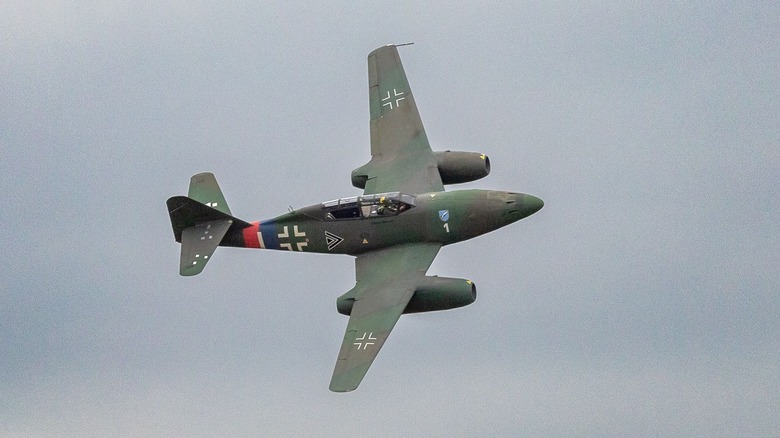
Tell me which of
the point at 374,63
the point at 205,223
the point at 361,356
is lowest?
the point at 361,356

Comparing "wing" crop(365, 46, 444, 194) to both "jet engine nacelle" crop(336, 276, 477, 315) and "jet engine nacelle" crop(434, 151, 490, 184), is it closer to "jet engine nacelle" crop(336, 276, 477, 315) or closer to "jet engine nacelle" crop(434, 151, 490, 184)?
"jet engine nacelle" crop(434, 151, 490, 184)

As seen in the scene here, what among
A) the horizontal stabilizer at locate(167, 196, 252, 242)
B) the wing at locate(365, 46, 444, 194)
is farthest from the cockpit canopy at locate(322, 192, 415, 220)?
the horizontal stabilizer at locate(167, 196, 252, 242)

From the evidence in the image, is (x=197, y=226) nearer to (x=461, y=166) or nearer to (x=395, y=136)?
(x=395, y=136)

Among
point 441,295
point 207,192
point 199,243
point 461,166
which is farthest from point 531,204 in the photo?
point 207,192

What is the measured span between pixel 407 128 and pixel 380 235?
7.28 m

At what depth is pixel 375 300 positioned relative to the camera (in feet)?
204

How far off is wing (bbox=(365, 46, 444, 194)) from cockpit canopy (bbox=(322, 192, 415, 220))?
2102mm

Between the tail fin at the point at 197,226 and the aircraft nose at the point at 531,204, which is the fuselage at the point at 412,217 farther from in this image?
the tail fin at the point at 197,226

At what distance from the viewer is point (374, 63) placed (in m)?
72.8

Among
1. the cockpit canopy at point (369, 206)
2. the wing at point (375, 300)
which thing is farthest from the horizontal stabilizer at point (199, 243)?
the wing at point (375, 300)

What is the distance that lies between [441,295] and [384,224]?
4907mm

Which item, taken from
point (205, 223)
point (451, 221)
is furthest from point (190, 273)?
point (451, 221)

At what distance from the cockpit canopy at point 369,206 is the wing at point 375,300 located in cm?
170

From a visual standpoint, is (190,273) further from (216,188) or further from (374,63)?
(374,63)
